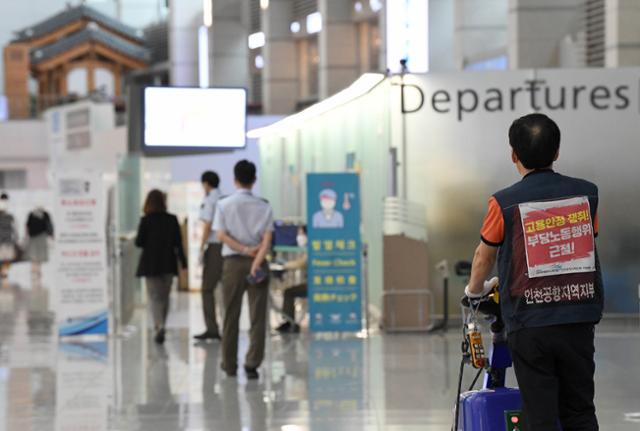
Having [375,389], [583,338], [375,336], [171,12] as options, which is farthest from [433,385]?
[171,12]

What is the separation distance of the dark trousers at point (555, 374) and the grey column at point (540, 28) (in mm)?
15710

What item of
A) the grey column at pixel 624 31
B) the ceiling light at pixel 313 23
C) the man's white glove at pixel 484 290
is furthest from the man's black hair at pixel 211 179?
the ceiling light at pixel 313 23

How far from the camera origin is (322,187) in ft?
37.8

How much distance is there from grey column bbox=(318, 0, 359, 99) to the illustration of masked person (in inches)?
724

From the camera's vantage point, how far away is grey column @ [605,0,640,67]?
51.3 ft

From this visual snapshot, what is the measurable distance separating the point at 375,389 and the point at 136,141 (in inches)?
443

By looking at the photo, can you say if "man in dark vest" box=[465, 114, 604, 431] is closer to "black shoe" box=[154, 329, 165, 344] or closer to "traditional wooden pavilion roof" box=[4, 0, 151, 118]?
"black shoe" box=[154, 329, 165, 344]

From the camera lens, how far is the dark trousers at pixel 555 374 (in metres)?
3.99

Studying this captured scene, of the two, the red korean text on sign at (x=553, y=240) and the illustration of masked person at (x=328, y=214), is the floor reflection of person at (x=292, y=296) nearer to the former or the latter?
the illustration of masked person at (x=328, y=214)

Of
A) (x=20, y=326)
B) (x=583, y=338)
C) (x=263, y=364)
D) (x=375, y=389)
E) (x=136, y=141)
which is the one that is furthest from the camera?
(x=136, y=141)

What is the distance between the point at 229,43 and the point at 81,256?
24937 millimetres

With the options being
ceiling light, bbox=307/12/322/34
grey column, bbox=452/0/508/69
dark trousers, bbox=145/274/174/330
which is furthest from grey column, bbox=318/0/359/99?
dark trousers, bbox=145/274/174/330

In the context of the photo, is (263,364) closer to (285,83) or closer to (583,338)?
(583,338)

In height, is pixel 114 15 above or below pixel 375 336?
above
